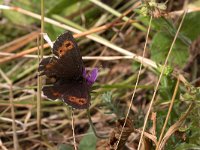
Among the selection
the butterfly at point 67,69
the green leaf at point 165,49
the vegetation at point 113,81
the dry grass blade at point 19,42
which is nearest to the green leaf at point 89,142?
the vegetation at point 113,81

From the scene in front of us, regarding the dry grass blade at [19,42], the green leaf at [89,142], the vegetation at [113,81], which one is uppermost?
the dry grass blade at [19,42]

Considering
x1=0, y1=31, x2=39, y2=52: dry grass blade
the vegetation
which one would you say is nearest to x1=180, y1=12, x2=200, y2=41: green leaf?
the vegetation

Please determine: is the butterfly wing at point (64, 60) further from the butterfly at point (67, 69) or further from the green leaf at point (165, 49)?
the green leaf at point (165, 49)

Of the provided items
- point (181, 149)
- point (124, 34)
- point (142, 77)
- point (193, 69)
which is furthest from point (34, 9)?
point (181, 149)

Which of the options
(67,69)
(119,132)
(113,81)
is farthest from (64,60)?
(113,81)

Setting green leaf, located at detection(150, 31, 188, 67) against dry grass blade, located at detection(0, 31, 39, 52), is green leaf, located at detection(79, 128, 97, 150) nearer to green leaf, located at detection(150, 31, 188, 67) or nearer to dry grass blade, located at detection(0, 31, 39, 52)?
green leaf, located at detection(150, 31, 188, 67)

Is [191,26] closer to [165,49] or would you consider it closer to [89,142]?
[165,49]

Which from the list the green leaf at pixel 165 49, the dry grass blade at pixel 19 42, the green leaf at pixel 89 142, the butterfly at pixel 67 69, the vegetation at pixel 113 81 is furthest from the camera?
the dry grass blade at pixel 19 42

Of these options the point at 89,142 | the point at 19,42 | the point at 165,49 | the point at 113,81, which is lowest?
the point at 89,142
